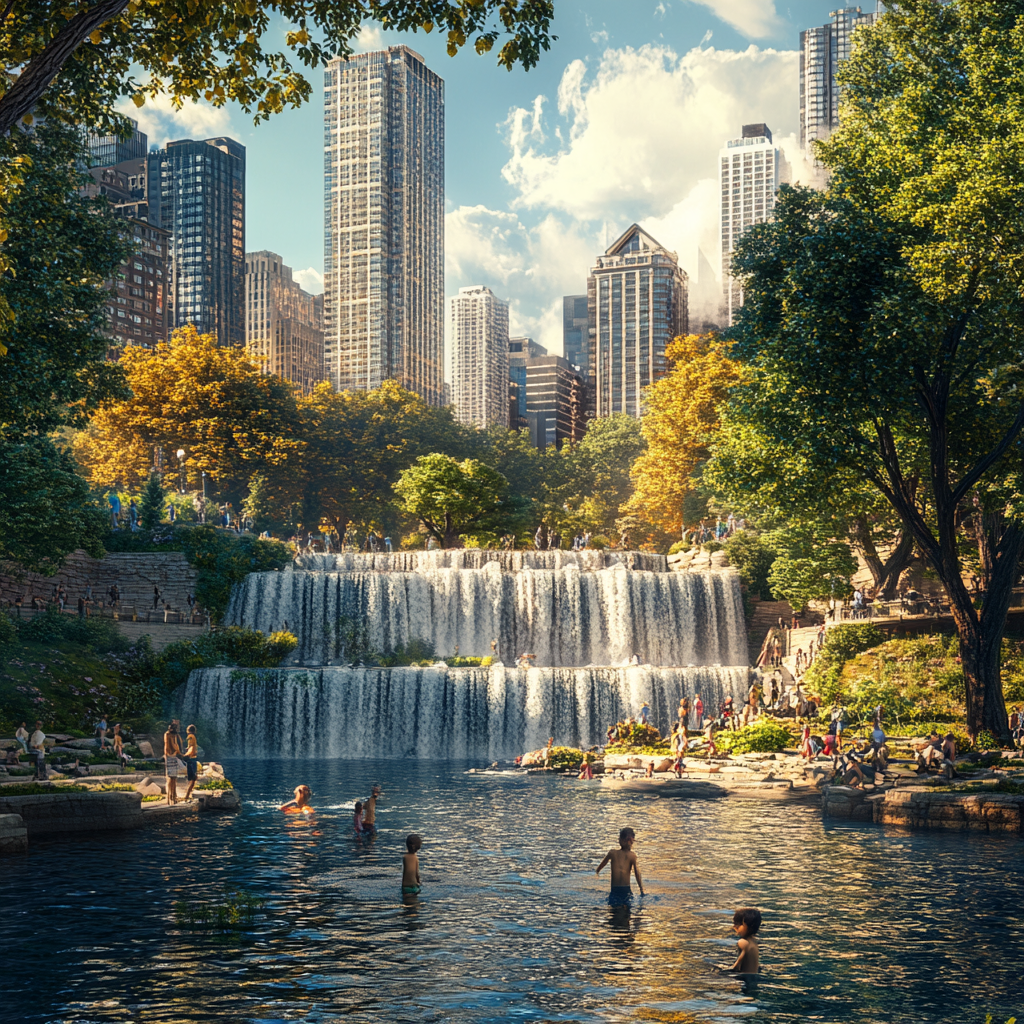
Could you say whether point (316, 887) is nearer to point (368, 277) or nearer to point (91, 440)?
point (91, 440)

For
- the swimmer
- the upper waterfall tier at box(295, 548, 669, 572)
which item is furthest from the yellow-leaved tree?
the swimmer

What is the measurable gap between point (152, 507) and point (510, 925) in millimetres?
45931

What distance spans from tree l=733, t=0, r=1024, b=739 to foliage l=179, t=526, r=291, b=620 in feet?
103

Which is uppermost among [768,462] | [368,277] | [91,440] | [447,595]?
[368,277]

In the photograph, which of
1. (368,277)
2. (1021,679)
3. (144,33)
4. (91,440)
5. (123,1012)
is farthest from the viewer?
(368,277)

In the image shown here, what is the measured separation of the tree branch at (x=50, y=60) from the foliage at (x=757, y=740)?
30290 mm

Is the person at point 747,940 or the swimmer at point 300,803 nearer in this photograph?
the person at point 747,940

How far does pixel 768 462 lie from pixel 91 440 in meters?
65.2

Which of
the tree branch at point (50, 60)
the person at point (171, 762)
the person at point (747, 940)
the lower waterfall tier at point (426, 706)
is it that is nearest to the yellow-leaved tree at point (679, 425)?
the lower waterfall tier at point (426, 706)

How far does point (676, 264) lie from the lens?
198 m

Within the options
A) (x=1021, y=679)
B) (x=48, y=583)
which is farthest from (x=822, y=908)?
(x=48, y=583)

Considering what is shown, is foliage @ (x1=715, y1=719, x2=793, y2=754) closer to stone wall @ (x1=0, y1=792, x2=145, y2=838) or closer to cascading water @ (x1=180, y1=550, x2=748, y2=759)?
cascading water @ (x1=180, y1=550, x2=748, y2=759)

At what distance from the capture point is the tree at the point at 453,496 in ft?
238

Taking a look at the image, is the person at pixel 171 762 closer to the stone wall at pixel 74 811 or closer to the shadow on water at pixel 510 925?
the shadow on water at pixel 510 925
